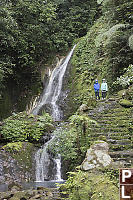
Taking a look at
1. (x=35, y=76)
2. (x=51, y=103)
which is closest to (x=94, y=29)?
(x=35, y=76)

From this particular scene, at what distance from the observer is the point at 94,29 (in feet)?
60.1

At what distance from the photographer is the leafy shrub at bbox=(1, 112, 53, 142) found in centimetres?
1002

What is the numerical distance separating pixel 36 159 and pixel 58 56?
1238 centimetres

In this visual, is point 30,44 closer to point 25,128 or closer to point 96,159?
point 25,128

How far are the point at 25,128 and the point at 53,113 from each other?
4.05 m

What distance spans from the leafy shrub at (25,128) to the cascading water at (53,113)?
2.32ft

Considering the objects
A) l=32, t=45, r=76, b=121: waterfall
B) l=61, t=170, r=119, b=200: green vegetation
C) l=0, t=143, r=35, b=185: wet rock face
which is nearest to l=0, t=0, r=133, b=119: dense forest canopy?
l=32, t=45, r=76, b=121: waterfall

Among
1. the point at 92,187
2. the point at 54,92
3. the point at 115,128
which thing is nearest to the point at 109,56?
the point at 54,92

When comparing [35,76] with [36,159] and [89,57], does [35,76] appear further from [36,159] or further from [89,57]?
[36,159]

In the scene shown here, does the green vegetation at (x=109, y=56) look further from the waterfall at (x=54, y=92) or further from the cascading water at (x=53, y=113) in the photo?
the cascading water at (x=53, y=113)

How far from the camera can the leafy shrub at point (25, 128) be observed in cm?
1002

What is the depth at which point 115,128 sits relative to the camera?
287 inches

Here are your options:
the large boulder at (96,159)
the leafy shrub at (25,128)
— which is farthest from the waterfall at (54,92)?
the large boulder at (96,159)

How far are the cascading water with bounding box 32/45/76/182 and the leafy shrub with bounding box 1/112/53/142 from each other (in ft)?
2.32
